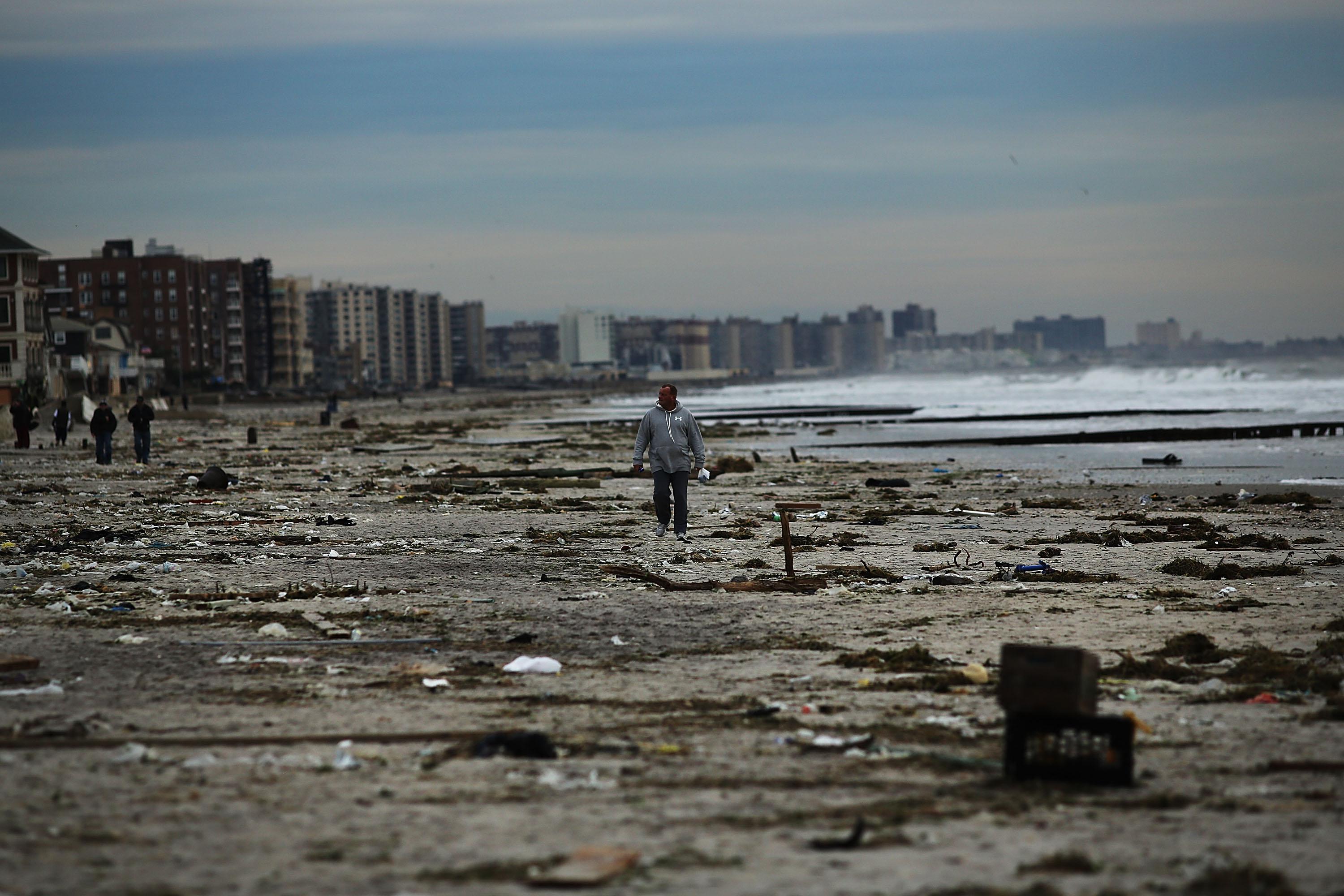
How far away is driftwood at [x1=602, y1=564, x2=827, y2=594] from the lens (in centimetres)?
1295

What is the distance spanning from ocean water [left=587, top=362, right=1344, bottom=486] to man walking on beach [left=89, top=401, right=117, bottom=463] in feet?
57.5

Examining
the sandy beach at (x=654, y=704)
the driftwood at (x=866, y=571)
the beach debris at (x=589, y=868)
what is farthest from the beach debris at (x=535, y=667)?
the driftwood at (x=866, y=571)

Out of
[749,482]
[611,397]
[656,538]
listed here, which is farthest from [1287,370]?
[656,538]

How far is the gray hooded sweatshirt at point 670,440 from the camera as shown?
1680cm

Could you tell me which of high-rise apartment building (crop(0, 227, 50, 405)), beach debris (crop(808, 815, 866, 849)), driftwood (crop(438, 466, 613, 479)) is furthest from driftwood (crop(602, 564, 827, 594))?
high-rise apartment building (crop(0, 227, 50, 405))

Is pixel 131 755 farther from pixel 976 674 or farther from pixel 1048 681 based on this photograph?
pixel 976 674

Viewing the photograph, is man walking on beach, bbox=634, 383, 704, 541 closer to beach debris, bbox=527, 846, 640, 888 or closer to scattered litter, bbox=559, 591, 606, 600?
scattered litter, bbox=559, 591, 606, 600

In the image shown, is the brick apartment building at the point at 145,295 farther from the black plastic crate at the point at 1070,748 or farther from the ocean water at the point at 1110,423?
the black plastic crate at the point at 1070,748

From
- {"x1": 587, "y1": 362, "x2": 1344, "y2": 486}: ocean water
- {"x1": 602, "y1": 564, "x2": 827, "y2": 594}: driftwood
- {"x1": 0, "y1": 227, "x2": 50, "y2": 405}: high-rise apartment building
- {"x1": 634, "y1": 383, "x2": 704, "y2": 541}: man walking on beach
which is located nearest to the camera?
{"x1": 602, "y1": 564, "x2": 827, "y2": 594}: driftwood

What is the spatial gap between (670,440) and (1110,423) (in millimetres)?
43042

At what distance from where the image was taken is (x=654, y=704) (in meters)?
8.41

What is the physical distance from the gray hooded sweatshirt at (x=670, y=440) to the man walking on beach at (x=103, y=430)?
18978mm

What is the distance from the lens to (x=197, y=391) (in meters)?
152

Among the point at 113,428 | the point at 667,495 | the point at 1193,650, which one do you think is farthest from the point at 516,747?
the point at 113,428
